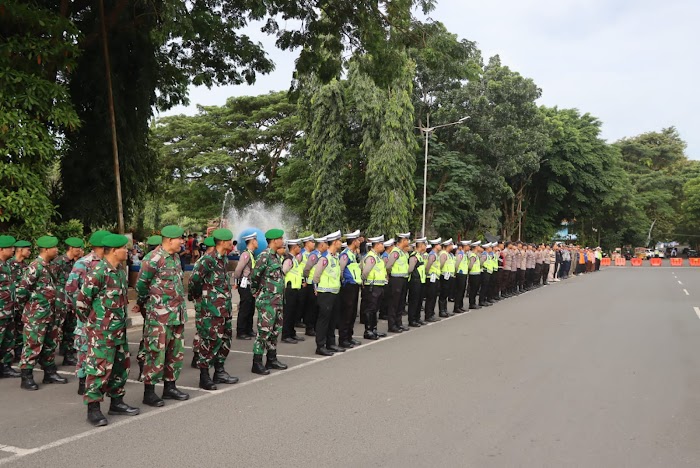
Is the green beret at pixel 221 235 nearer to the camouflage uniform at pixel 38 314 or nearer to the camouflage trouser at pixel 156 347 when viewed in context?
the camouflage trouser at pixel 156 347

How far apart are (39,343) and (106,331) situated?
1.96 meters

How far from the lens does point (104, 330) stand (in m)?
5.64

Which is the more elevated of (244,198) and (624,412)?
(244,198)

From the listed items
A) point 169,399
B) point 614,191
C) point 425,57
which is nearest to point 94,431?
point 169,399

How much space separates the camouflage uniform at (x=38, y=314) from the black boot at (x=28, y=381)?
0.06 metres

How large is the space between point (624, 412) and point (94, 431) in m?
4.94

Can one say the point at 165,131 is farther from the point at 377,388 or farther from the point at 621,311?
the point at 377,388

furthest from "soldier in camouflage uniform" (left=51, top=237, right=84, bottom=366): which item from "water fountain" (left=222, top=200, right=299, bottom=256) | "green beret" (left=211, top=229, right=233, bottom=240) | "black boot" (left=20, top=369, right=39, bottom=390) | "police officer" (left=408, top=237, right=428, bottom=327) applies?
"water fountain" (left=222, top=200, right=299, bottom=256)

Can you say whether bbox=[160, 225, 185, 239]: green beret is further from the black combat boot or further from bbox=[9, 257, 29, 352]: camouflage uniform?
bbox=[9, 257, 29, 352]: camouflage uniform

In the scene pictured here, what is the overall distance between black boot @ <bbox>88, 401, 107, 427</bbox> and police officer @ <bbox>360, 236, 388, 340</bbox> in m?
5.64

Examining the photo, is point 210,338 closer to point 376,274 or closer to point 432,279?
point 376,274

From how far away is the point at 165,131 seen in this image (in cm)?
3788

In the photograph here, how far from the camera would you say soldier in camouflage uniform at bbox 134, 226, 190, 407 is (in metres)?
6.03

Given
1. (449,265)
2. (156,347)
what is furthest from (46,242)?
(449,265)
